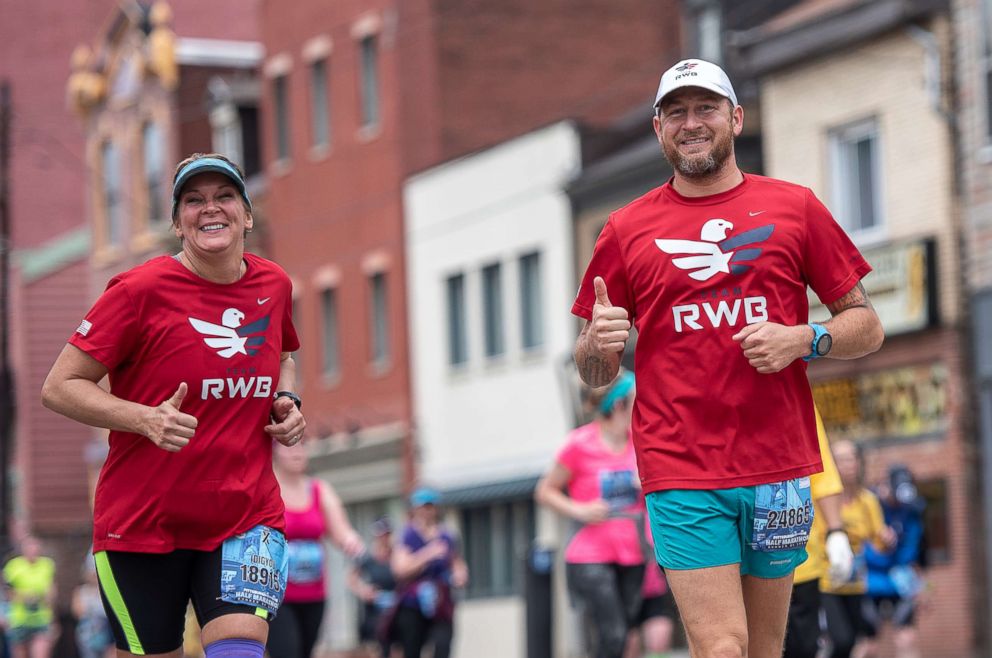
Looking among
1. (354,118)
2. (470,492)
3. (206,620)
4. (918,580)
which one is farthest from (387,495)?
(206,620)

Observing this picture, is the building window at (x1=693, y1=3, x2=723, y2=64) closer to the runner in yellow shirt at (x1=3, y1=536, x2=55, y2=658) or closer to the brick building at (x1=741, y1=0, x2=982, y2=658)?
the brick building at (x1=741, y1=0, x2=982, y2=658)

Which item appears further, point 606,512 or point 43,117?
point 43,117

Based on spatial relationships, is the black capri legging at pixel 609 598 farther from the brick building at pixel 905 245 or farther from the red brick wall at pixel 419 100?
the red brick wall at pixel 419 100

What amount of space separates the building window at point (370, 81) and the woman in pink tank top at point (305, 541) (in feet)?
96.3

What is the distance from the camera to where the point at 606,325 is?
7133mm

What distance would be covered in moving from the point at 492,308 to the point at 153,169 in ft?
50.4

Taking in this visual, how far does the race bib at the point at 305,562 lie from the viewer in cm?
1299

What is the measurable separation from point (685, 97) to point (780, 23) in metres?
24.0

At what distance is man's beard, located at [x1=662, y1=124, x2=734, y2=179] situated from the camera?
7246 millimetres

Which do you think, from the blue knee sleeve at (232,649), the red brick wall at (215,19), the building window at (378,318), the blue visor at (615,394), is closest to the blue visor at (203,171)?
the blue knee sleeve at (232,649)

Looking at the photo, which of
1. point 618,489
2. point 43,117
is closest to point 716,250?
point 618,489

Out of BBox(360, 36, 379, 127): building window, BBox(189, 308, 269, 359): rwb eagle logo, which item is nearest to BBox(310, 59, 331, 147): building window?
BBox(360, 36, 379, 127): building window

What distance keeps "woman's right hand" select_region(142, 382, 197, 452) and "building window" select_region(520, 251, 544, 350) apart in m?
30.2

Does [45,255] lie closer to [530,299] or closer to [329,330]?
[329,330]
